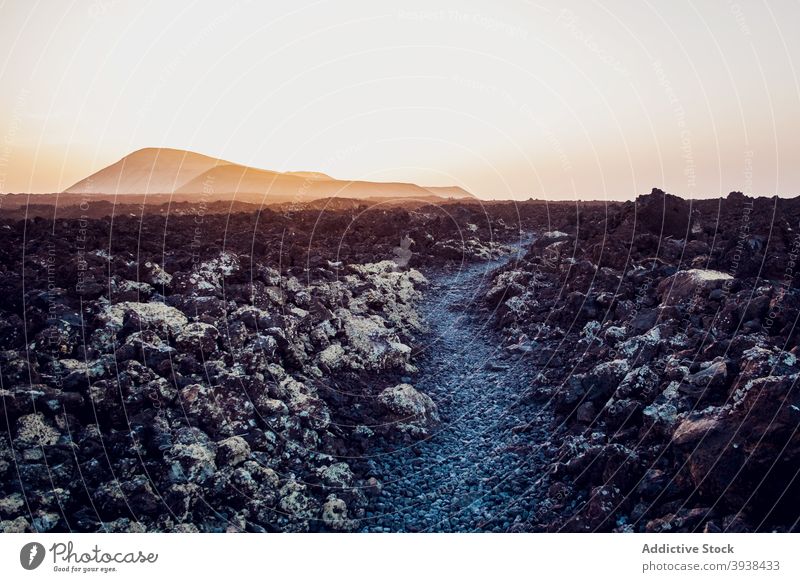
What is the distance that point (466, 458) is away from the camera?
9422 millimetres

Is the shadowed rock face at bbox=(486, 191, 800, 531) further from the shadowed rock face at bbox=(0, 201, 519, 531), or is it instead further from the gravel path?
the shadowed rock face at bbox=(0, 201, 519, 531)

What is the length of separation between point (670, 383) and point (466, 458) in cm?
423

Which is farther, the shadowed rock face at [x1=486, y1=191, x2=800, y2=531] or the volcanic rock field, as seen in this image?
the volcanic rock field

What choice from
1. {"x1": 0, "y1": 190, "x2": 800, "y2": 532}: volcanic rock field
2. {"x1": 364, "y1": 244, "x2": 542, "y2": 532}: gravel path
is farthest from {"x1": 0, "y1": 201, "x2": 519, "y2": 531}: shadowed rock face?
{"x1": 364, "y1": 244, "x2": 542, "y2": 532}: gravel path

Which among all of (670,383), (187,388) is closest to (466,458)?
(670,383)

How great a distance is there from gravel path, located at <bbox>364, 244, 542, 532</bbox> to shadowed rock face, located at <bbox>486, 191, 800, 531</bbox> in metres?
0.57

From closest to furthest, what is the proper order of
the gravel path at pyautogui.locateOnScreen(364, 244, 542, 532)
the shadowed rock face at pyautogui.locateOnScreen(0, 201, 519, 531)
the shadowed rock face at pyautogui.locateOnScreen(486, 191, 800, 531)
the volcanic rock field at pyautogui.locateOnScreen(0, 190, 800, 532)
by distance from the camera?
the shadowed rock face at pyautogui.locateOnScreen(486, 191, 800, 531)
the volcanic rock field at pyautogui.locateOnScreen(0, 190, 800, 532)
the shadowed rock face at pyautogui.locateOnScreen(0, 201, 519, 531)
the gravel path at pyautogui.locateOnScreen(364, 244, 542, 532)

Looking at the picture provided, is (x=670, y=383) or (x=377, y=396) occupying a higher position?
(x=670, y=383)

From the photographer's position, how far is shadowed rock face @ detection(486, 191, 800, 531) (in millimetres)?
6352

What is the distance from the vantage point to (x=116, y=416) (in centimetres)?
796

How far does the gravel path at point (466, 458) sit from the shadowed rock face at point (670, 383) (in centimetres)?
57

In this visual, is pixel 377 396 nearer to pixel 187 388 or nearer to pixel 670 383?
pixel 187 388

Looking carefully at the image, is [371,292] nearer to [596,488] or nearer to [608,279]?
[608,279]
